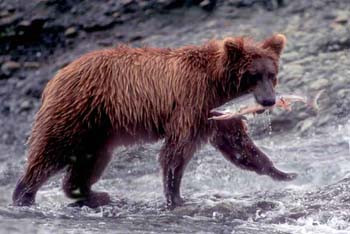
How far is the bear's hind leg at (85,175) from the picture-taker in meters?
10.3

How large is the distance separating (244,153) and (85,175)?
1.53 metres

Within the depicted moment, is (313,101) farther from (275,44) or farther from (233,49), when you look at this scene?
(233,49)

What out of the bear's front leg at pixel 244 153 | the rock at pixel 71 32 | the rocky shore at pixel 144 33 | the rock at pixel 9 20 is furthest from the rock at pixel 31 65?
the bear's front leg at pixel 244 153

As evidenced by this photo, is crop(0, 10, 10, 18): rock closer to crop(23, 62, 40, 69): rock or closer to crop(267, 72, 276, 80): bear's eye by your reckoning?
crop(23, 62, 40, 69): rock

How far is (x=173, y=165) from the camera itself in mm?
10031

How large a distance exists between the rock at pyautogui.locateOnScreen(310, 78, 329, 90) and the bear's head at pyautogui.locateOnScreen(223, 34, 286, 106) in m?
2.95

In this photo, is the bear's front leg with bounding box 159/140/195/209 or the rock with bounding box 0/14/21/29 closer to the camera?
the bear's front leg with bounding box 159/140/195/209

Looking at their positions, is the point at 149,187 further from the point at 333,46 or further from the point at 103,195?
the point at 333,46

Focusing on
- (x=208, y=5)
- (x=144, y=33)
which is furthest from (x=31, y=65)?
(x=208, y=5)

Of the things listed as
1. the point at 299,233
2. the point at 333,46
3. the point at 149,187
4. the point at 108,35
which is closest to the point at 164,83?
the point at 149,187

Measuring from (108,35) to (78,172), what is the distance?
5087mm

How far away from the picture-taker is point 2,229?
822 centimetres

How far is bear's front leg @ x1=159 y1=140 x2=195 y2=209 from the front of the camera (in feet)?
32.8

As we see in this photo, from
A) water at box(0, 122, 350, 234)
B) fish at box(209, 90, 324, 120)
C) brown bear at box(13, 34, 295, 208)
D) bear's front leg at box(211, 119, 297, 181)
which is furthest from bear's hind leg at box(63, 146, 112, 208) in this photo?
fish at box(209, 90, 324, 120)
